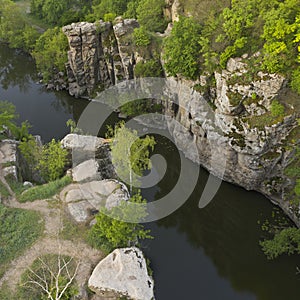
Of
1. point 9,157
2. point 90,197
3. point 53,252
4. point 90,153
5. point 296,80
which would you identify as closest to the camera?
point 53,252

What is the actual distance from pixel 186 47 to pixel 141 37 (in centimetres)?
811

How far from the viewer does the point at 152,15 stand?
45750mm

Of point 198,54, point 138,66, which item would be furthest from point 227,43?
point 138,66

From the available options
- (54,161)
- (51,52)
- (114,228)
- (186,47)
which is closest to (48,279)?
(114,228)

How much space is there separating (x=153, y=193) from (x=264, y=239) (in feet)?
38.5

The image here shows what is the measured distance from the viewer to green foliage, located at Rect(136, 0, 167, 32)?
4525 centimetres

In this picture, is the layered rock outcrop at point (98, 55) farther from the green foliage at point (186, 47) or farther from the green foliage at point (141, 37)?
the green foliage at point (186, 47)

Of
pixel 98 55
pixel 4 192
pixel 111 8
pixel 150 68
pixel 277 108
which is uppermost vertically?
pixel 111 8

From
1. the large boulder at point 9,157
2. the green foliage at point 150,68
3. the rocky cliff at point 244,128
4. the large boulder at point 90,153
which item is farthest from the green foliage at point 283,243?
the green foliage at point 150,68

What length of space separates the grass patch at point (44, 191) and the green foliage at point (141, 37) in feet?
69.5

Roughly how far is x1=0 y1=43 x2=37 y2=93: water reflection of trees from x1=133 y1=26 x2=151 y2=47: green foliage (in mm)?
23253

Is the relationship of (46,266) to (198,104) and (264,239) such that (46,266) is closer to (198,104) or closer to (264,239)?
(264,239)

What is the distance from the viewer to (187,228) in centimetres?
3225

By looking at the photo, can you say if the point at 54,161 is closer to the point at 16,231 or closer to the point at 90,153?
the point at 90,153
